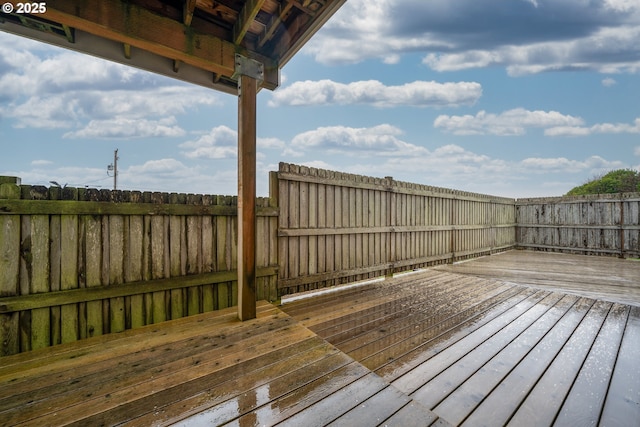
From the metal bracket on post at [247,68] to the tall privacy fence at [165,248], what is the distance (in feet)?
3.68

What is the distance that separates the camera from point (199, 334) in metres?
2.23

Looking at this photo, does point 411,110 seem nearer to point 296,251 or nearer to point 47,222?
point 296,251

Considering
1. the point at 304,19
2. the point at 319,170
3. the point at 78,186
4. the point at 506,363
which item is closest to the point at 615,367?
the point at 506,363

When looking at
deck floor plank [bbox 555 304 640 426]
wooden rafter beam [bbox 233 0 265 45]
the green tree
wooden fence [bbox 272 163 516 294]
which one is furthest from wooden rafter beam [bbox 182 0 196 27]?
the green tree

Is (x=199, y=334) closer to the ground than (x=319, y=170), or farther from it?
closer to the ground

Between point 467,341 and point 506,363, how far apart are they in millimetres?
365

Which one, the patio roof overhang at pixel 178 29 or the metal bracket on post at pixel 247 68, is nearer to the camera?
the patio roof overhang at pixel 178 29

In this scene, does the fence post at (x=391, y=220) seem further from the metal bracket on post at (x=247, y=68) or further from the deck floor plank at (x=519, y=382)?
the metal bracket on post at (x=247, y=68)

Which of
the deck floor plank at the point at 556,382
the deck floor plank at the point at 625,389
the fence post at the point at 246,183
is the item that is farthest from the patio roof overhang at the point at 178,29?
the deck floor plank at the point at 625,389

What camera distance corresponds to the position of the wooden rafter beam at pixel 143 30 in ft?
6.06

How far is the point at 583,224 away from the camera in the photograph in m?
7.80

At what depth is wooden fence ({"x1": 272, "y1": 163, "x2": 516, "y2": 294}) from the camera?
11.4 feet

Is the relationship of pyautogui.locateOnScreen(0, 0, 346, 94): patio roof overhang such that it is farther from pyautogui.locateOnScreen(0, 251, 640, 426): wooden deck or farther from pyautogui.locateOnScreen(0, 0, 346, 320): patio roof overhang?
pyautogui.locateOnScreen(0, 251, 640, 426): wooden deck

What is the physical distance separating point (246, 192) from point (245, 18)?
148cm
